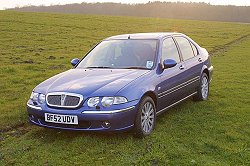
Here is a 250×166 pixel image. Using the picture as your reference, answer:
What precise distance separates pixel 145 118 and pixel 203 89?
2887mm

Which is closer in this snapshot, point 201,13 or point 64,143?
point 64,143

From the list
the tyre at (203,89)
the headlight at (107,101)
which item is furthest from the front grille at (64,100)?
the tyre at (203,89)

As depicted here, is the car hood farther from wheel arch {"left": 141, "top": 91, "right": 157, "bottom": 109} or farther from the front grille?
wheel arch {"left": 141, "top": 91, "right": 157, "bottom": 109}

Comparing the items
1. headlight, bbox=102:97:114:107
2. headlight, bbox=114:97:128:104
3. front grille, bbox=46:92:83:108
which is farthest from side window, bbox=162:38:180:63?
front grille, bbox=46:92:83:108

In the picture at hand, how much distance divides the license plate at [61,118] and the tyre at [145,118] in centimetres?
92

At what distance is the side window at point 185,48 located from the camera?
290 inches

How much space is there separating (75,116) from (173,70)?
2.22m

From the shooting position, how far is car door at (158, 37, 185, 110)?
620 centimetres

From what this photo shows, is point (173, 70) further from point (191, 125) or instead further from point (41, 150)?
point (41, 150)

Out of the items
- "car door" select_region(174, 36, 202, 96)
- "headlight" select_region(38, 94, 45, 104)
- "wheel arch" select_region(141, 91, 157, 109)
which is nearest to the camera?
"headlight" select_region(38, 94, 45, 104)

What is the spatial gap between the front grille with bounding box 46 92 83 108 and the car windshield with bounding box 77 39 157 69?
129 cm

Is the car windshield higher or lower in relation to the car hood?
higher

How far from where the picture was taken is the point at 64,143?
214 inches

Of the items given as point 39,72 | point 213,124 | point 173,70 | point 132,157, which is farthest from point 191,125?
point 39,72
